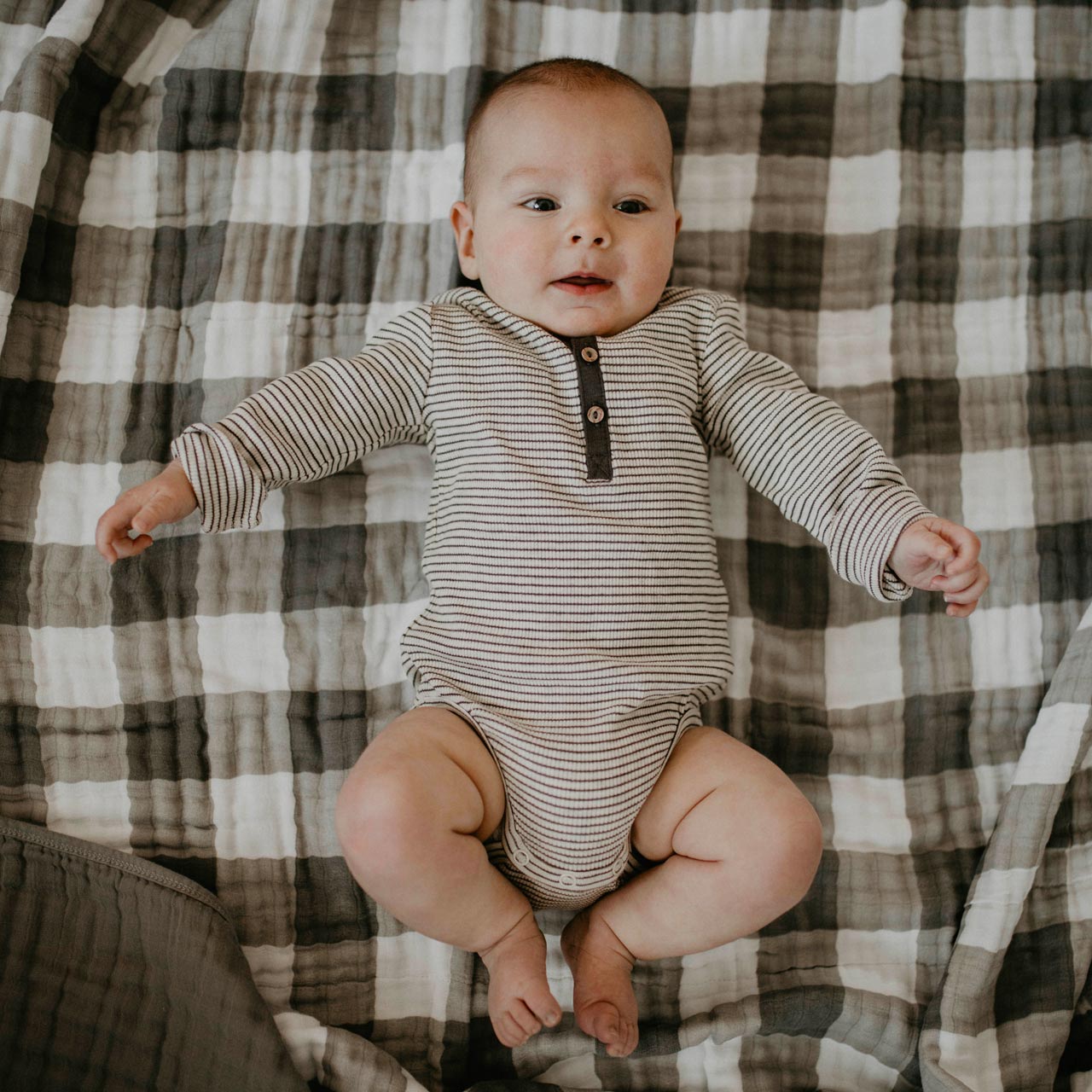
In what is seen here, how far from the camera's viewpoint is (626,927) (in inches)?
44.3

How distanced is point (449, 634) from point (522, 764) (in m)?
0.18

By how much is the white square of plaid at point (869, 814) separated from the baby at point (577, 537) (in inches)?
10.0

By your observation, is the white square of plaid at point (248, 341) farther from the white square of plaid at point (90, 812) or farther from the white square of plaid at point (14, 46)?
the white square of plaid at point (90, 812)

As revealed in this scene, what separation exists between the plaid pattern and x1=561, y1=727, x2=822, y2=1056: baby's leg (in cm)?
14

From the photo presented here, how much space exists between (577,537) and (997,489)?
656 millimetres

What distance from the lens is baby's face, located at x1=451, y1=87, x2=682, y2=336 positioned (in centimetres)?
A: 114

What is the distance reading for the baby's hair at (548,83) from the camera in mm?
1173

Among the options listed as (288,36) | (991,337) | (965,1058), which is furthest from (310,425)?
(965,1058)

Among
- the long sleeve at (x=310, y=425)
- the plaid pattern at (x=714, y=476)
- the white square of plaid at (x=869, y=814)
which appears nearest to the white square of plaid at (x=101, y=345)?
the plaid pattern at (x=714, y=476)

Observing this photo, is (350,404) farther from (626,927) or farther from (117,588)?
(626,927)

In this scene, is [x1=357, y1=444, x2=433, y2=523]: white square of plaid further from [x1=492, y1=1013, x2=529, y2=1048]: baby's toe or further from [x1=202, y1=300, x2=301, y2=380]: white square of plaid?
[x1=492, y1=1013, x2=529, y2=1048]: baby's toe

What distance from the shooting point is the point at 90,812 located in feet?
4.04

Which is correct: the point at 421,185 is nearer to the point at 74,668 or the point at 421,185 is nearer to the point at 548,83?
the point at 548,83

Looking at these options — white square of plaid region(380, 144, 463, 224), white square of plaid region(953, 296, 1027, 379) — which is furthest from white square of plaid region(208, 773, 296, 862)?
white square of plaid region(953, 296, 1027, 379)
